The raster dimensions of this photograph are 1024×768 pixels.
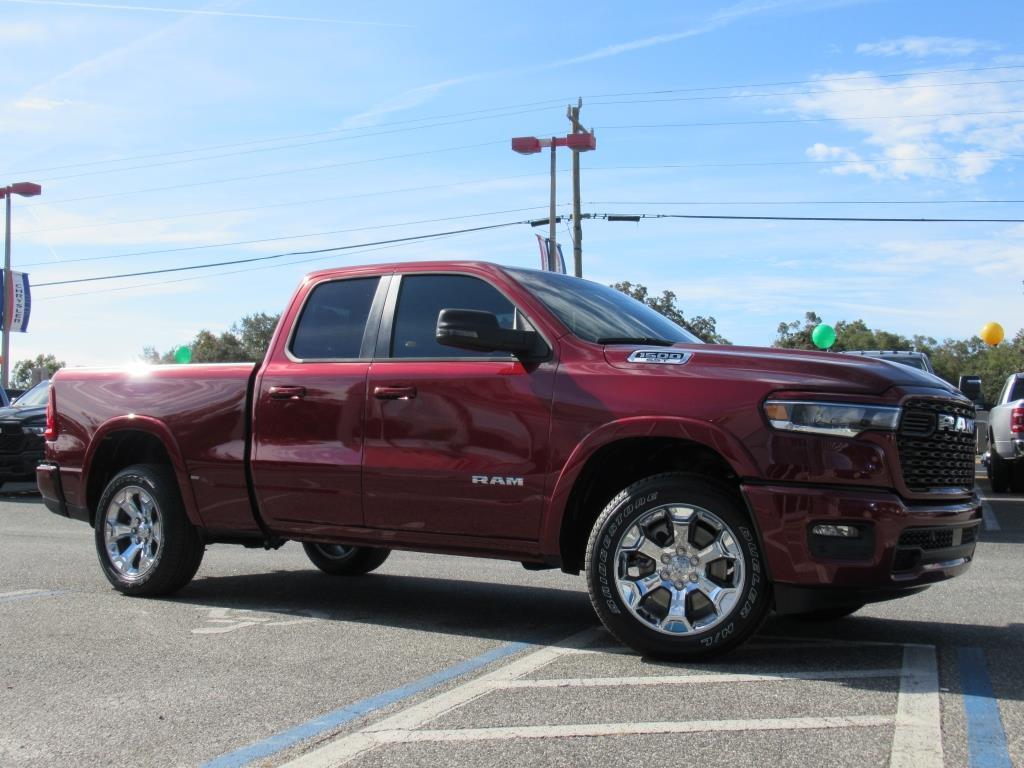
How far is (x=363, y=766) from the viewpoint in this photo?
3471 mm

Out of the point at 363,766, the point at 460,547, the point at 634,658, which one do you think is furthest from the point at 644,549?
the point at 363,766

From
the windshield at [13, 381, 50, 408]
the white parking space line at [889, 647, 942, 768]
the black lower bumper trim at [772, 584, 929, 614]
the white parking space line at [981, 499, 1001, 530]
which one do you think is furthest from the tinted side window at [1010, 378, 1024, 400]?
the windshield at [13, 381, 50, 408]

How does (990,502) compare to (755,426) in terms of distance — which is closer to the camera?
(755,426)

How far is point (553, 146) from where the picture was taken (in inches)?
1281

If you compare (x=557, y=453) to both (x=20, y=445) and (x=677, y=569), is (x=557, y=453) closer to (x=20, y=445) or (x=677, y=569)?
(x=677, y=569)

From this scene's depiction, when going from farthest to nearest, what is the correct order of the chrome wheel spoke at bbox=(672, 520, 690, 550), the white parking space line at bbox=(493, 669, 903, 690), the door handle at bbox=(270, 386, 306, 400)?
1. the door handle at bbox=(270, 386, 306, 400)
2. the chrome wheel spoke at bbox=(672, 520, 690, 550)
3. the white parking space line at bbox=(493, 669, 903, 690)

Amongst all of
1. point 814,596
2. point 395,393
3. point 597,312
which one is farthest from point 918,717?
point 395,393

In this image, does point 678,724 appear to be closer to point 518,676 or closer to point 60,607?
point 518,676

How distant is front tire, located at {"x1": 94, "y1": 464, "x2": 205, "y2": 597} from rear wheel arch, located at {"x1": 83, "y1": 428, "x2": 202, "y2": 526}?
10 cm

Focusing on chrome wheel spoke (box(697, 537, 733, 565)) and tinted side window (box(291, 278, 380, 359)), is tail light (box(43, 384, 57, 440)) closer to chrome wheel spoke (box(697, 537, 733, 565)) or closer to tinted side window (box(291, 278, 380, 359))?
tinted side window (box(291, 278, 380, 359))

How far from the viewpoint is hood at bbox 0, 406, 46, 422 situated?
1555cm

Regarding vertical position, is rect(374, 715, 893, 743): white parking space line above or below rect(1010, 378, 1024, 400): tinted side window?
below

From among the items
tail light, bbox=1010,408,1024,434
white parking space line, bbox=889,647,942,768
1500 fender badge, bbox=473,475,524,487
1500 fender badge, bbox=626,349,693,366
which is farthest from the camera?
tail light, bbox=1010,408,1024,434

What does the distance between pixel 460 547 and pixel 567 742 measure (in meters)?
1.90
